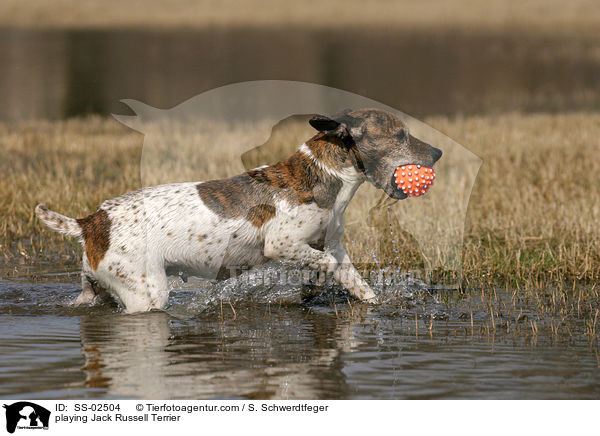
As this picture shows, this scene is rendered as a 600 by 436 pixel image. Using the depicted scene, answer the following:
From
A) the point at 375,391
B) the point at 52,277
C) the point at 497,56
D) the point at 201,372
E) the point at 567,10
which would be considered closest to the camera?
the point at 375,391

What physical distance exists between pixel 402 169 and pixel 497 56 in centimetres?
2802

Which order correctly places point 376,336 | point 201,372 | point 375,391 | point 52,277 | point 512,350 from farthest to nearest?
1. point 52,277
2. point 376,336
3. point 512,350
4. point 201,372
5. point 375,391

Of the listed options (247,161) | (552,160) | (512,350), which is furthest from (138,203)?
(552,160)

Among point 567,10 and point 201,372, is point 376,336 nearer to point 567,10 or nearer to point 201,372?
point 201,372

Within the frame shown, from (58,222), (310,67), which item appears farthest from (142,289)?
(310,67)

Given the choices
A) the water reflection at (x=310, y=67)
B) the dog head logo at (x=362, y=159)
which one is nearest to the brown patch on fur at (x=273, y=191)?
Result: the dog head logo at (x=362, y=159)

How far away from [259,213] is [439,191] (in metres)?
4.27

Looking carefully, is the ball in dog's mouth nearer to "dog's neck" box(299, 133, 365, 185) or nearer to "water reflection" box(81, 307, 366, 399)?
"dog's neck" box(299, 133, 365, 185)

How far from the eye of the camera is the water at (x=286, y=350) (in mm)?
5250

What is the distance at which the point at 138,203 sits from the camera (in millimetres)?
7309

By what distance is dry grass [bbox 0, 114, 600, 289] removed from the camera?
30.2ft
